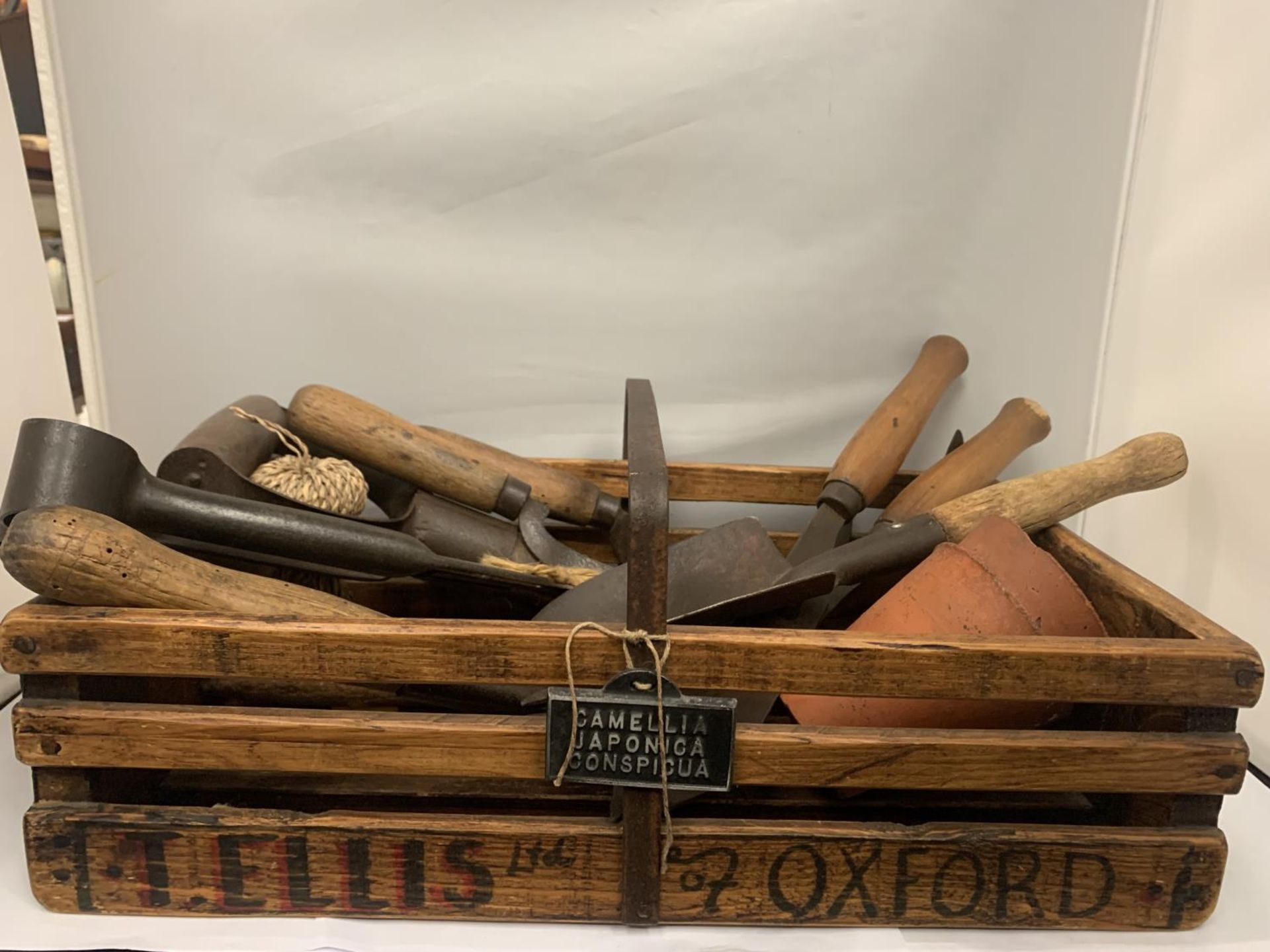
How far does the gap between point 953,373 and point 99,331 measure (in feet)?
3.18

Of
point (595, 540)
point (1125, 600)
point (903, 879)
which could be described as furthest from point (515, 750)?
point (1125, 600)

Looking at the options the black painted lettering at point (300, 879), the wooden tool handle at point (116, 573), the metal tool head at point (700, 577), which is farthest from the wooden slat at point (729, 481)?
the black painted lettering at point (300, 879)

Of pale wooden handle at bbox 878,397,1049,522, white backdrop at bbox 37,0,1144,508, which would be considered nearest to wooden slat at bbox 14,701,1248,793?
pale wooden handle at bbox 878,397,1049,522

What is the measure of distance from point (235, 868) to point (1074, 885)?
609 mm

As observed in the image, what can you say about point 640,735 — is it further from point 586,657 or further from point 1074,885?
point 1074,885

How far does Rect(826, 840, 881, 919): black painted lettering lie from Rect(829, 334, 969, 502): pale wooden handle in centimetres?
41

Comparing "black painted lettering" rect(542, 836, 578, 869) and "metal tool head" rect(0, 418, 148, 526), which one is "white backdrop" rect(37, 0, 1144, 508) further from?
"black painted lettering" rect(542, 836, 578, 869)

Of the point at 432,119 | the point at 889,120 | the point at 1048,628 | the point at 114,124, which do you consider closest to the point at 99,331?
the point at 114,124

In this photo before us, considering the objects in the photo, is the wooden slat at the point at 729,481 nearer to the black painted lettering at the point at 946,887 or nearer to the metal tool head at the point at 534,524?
the metal tool head at the point at 534,524

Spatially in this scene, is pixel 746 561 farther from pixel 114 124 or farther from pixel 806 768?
pixel 114 124

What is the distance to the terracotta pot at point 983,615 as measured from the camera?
0.76m

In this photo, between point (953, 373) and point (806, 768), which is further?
point (953, 373)

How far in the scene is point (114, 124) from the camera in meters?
1.02

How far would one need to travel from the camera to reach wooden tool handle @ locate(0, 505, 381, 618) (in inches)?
25.2
